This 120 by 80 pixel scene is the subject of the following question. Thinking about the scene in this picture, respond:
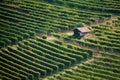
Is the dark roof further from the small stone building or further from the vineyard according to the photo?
the vineyard

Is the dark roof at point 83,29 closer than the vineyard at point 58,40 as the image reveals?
No

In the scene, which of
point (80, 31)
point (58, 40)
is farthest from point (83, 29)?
point (58, 40)

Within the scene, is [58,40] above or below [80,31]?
below

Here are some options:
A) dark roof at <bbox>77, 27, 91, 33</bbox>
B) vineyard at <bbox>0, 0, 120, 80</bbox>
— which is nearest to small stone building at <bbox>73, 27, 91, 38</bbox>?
dark roof at <bbox>77, 27, 91, 33</bbox>

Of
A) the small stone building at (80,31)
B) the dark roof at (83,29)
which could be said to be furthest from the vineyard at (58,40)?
the dark roof at (83,29)

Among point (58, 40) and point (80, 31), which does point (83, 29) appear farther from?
point (58, 40)

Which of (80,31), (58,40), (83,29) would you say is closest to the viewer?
(80,31)

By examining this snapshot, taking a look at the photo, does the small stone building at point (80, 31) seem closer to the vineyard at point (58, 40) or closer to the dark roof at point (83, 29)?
the dark roof at point (83, 29)

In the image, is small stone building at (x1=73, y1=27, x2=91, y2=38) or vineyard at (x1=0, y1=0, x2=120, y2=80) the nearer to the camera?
vineyard at (x1=0, y1=0, x2=120, y2=80)

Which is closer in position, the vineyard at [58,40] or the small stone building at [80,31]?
the vineyard at [58,40]
